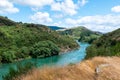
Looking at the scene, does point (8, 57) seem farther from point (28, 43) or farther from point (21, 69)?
point (21, 69)

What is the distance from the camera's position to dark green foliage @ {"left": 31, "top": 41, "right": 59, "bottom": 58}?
127 m

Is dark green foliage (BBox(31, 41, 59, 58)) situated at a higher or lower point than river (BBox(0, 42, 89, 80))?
lower

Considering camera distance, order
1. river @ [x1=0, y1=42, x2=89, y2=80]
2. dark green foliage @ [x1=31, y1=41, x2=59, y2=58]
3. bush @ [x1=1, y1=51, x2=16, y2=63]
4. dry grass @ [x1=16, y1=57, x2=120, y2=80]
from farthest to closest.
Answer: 1. dark green foliage @ [x1=31, y1=41, x2=59, y2=58]
2. bush @ [x1=1, y1=51, x2=16, y2=63]
3. river @ [x1=0, y1=42, x2=89, y2=80]
4. dry grass @ [x1=16, y1=57, x2=120, y2=80]

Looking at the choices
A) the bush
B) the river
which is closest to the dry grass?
the river

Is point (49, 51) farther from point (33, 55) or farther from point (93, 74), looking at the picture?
point (93, 74)

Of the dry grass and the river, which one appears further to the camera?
the river

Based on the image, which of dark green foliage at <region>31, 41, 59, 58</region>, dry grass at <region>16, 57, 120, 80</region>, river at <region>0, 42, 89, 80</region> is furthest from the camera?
dark green foliage at <region>31, 41, 59, 58</region>

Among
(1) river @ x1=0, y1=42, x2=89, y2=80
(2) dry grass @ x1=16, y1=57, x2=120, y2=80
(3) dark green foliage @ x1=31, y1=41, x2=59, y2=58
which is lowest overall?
(3) dark green foliage @ x1=31, y1=41, x2=59, y2=58

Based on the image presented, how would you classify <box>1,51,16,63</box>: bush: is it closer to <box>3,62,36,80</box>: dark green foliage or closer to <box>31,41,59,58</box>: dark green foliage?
<box>31,41,59,58</box>: dark green foliage

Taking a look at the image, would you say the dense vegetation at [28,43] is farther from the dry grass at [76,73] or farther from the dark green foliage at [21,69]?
the dry grass at [76,73]

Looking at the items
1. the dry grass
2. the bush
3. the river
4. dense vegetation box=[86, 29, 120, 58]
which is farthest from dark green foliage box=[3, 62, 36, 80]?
the bush

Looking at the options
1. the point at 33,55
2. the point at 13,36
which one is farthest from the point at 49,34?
the point at 33,55

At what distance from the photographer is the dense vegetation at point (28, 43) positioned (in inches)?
4666

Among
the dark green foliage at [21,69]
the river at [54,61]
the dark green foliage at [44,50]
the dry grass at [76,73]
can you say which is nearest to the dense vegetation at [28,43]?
the dark green foliage at [44,50]
